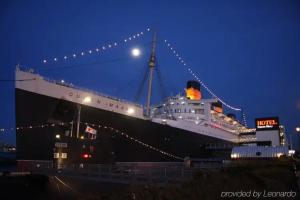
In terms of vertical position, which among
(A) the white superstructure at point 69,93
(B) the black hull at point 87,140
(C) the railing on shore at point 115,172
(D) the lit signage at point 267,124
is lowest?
(C) the railing on shore at point 115,172

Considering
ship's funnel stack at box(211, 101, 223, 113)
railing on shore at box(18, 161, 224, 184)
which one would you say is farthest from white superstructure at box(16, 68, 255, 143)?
railing on shore at box(18, 161, 224, 184)

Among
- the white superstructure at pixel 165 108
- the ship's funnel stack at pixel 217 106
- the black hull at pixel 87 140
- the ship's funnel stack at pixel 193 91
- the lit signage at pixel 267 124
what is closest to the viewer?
the black hull at pixel 87 140

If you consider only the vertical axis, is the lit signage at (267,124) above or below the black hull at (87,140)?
above

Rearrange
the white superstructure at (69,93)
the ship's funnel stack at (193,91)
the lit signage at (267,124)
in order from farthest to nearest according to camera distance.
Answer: the ship's funnel stack at (193,91), the lit signage at (267,124), the white superstructure at (69,93)

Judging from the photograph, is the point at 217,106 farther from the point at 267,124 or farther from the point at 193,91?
the point at 267,124

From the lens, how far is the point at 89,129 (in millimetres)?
24484

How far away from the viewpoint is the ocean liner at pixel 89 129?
965 inches

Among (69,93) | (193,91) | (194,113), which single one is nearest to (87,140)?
(69,93)

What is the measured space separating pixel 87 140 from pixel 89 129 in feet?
4.43

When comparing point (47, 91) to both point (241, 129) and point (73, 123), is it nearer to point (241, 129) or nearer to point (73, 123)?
point (73, 123)

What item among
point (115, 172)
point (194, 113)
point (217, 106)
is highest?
point (217, 106)

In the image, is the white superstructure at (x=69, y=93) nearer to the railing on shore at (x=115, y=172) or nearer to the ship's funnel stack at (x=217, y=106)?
the railing on shore at (x=115, y=172)

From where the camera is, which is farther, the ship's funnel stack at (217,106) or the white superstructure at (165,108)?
the ship's funnel stack at (217,106)

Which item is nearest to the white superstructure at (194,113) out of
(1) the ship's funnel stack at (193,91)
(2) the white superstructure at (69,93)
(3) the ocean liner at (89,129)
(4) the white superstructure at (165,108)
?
(4) the white superstructure at (165,108)
